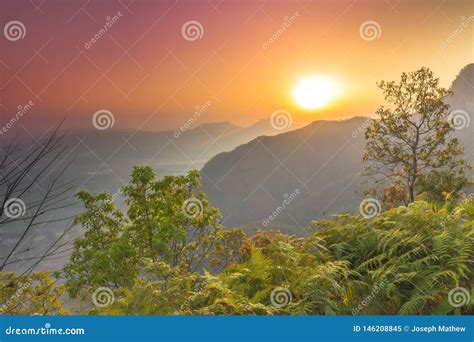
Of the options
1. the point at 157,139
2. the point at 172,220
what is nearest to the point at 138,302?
the point at 172,220

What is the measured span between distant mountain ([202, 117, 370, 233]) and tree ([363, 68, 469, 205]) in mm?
70759

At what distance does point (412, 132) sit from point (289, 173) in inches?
3498

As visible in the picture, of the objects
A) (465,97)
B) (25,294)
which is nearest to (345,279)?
(25,294)

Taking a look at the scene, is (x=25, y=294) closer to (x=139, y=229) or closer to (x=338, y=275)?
(x=139, y=229)

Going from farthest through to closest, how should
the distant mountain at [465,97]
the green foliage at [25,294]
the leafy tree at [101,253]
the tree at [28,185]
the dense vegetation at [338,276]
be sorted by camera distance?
the distant mountain at [465,97] < the leafy tree at [101,253] < the dense vegetation at [338,276] < the green foliage at [25,294] < the tree at [28,185]

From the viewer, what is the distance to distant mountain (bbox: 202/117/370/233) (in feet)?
320

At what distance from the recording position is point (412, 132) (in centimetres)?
1867

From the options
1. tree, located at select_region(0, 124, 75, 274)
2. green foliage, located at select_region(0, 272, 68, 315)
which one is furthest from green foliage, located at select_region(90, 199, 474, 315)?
tree, located at select_region(0, 124, 75, 274)

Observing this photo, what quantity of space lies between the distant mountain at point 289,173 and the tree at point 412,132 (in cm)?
7076

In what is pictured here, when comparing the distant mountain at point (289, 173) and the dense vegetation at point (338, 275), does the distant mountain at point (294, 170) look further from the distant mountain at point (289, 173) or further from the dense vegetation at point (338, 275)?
the dense vegetation at point (338, 275)

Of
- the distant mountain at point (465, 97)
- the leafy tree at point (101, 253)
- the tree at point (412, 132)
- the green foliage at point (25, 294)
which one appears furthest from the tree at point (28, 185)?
the distant mountain at point (465, 97)

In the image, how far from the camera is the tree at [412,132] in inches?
708

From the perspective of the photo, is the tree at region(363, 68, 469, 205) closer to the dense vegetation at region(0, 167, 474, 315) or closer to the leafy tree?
the leafy tree

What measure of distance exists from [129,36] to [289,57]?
15629 millimetres
